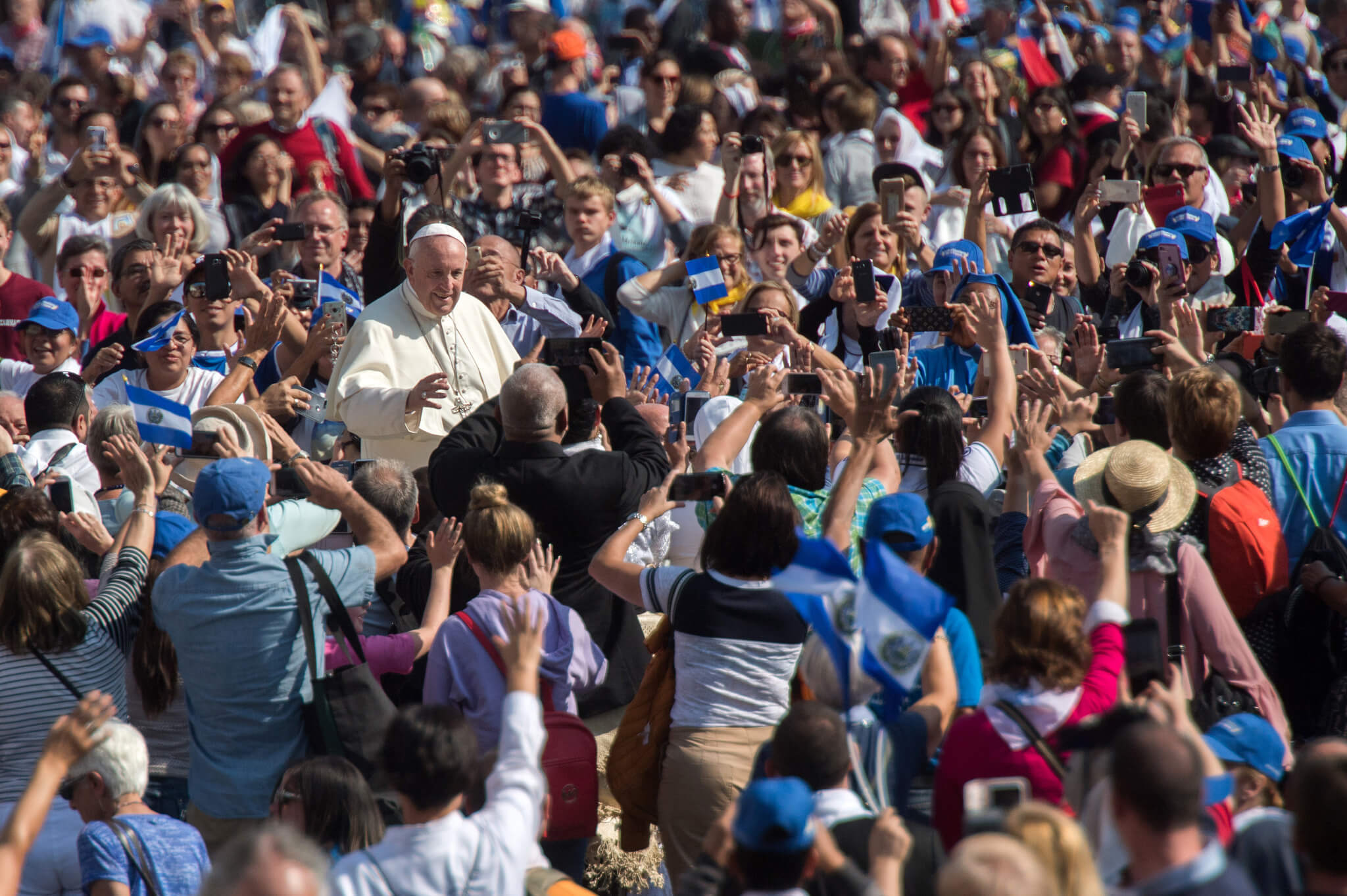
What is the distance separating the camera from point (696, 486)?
176 inches

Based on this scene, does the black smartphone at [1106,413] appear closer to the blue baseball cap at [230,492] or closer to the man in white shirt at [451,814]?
the man in white shirt at [451,814]

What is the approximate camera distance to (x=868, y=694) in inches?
145

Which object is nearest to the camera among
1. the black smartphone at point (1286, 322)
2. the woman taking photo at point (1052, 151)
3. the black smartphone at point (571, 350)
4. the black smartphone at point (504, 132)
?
the black smartphone at point (571, 350)

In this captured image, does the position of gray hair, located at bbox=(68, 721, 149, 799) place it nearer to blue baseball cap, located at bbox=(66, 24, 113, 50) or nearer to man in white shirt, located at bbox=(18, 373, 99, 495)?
man in white shirt, located at bbox=(18, 373, 99, 495)

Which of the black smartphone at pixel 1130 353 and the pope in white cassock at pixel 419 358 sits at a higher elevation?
the black smartphone at pixel 1130 353

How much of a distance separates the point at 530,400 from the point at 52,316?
11.1ft

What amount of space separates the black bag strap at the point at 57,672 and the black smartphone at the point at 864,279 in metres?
3.92

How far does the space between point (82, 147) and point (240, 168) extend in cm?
90

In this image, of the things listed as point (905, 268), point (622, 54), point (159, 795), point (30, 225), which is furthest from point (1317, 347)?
point (622, 54)

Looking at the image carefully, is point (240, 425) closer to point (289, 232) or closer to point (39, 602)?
point (39, 602)

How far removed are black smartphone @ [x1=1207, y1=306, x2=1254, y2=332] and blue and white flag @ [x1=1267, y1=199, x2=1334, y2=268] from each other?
103 cm

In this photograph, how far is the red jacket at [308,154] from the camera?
9.61 metres

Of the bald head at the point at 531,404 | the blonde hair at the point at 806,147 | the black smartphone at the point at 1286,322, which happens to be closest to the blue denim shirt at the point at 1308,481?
the black smartphone at the point at 1286,322

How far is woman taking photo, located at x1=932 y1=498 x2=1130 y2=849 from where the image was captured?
3.33m
